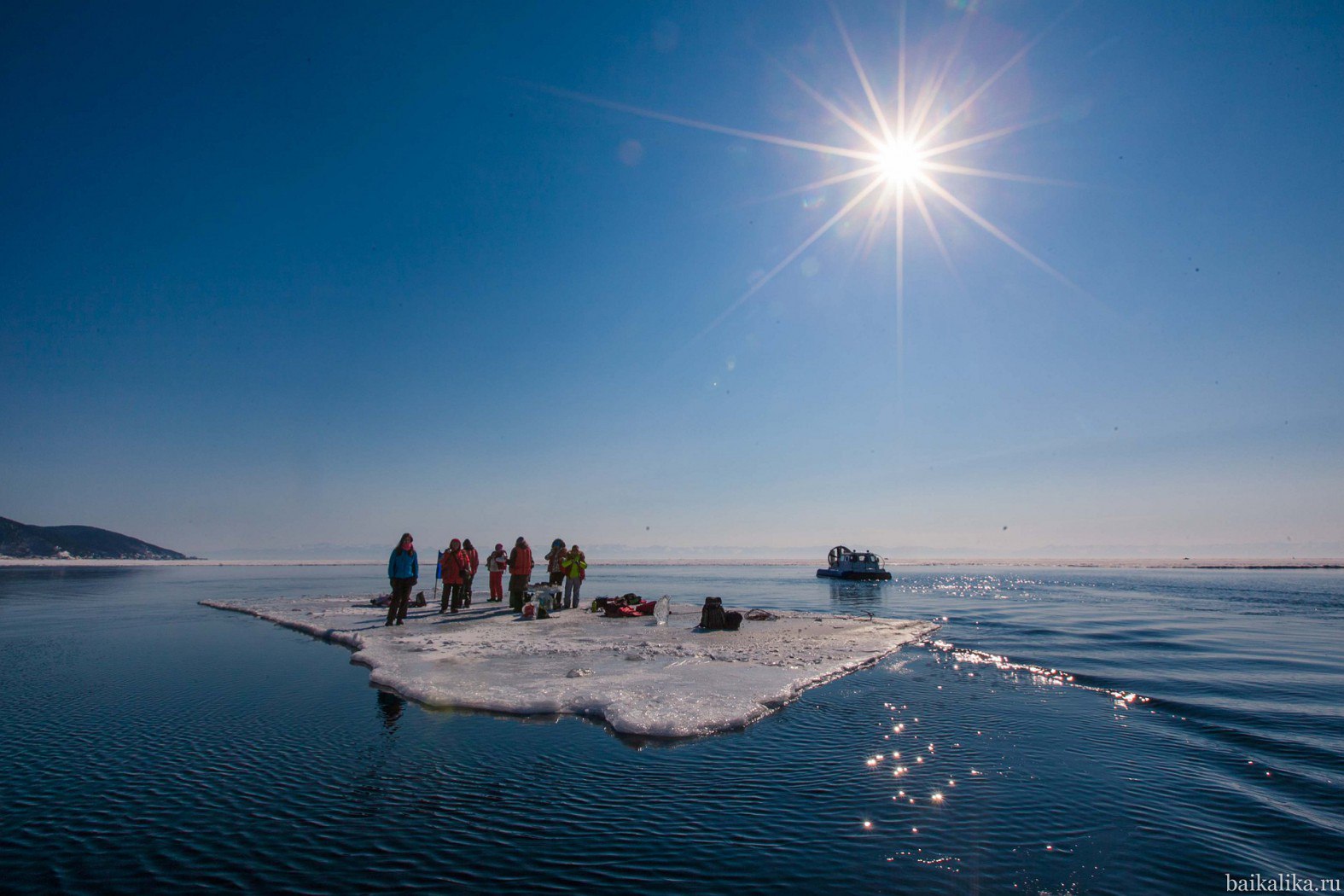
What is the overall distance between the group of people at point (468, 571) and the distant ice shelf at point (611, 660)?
1.02 metres

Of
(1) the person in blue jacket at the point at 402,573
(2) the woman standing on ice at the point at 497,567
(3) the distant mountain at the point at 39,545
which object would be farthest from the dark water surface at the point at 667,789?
(3) the distant mountain at the point at 39,545

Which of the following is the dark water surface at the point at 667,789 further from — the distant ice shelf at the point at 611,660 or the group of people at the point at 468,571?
the group of people at the point at 468,571

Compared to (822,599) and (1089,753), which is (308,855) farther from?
(822,599)

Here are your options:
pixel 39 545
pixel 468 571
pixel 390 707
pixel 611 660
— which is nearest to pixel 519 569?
pixel 468 571

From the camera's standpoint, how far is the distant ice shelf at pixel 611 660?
9.90 metres

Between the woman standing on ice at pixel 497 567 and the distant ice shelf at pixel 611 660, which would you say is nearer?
the distant ice shelf at pixel 611 660

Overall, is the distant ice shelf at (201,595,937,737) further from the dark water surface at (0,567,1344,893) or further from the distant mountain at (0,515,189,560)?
the distant mountain at (0,515,189,560)

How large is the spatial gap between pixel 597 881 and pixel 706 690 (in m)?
6.52

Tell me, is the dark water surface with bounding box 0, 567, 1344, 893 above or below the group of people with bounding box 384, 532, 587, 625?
below

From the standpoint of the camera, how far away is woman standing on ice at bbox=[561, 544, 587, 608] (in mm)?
26325

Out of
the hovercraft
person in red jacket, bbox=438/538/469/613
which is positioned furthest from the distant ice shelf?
the hovercraft

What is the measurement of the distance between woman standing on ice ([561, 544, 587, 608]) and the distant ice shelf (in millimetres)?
2383

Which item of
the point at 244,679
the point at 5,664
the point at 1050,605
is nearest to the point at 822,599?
the point at 1050,605

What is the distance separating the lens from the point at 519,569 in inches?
942
